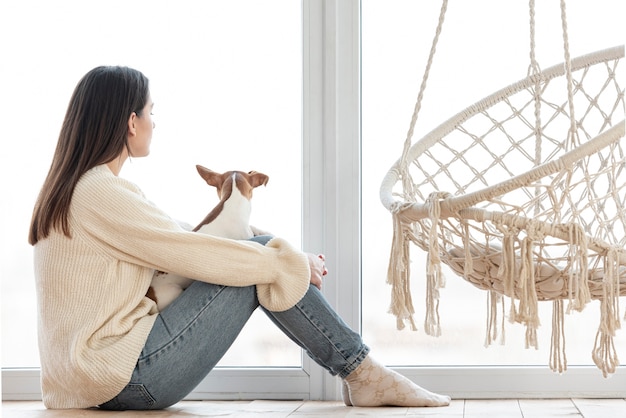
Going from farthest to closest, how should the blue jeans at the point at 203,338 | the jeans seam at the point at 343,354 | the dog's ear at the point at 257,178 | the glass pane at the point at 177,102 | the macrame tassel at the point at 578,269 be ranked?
1. the glass pane at the point at 177,102
2. the dog's ear at the point at 257,178
3. the jeans seam at the point at 343,354
4. the blue jeans at the point at 203,338
5. the macrame tassel at the point at 578,269

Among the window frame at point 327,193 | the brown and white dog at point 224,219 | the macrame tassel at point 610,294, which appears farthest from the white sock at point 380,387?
the macrame tassel at point 610,294

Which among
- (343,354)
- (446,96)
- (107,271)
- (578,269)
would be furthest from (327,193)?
(578,269)

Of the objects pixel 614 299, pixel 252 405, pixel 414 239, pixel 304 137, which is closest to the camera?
pixel 614 299

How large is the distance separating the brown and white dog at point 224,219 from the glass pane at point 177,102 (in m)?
0.36

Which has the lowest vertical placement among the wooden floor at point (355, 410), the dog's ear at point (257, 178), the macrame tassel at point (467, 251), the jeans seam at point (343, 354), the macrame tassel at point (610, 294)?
the wooden floor at point (355, 410)

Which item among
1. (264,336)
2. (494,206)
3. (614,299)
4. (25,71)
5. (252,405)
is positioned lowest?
(252,405)

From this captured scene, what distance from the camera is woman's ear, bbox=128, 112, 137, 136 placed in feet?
6.55

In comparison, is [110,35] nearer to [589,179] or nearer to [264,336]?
[264,336]

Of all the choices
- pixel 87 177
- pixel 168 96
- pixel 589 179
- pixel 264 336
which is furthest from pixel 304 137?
pixel 589 179

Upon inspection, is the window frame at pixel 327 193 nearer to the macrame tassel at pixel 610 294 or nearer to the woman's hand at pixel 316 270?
the woman's hand at pixel 316 270

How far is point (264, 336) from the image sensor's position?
246 centimetres

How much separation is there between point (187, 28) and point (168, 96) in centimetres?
21

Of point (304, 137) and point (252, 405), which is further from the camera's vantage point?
point (304, 137)

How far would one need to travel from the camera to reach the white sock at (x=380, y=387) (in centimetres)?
204
